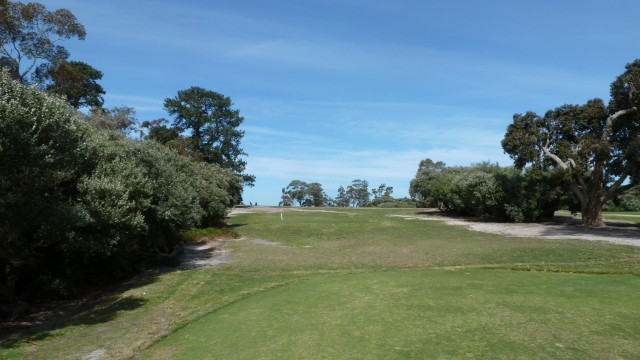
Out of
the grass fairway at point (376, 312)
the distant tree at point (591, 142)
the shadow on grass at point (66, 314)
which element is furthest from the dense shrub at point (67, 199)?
the distant tree at point (591, 142)

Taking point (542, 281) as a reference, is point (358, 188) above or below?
above

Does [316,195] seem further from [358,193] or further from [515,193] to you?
[515,193]

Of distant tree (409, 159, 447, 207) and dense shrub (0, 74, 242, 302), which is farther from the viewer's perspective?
distant tree (409, 159, 447, 207)

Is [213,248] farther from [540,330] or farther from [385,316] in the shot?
[540,330]

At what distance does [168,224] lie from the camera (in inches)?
736

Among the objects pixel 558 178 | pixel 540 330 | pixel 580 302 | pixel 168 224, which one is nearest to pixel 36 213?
pixel 168 224

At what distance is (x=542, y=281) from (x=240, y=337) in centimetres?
817

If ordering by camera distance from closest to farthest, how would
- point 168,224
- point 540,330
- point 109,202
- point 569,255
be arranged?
1. point 540,330
2. point 109,202
3. point 569,255
4. point 168,224

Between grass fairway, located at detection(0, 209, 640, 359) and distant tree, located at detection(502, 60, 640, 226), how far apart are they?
890cm

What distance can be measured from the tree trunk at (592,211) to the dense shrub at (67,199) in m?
25.4

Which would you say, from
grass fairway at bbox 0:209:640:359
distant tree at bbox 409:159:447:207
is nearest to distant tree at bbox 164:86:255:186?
distant tree at bbox 409:159:447:207

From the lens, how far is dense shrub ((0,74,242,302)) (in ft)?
33.6

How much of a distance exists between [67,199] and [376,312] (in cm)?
1083

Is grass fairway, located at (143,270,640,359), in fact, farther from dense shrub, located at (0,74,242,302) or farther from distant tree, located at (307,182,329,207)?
distant tree, located at (307,182,329,207)
